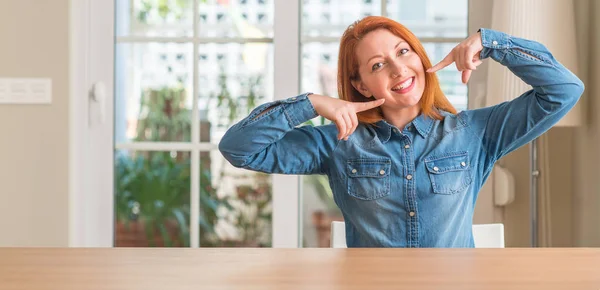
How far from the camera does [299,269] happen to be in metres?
0.98

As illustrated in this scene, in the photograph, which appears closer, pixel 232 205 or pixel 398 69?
pixel 398 69

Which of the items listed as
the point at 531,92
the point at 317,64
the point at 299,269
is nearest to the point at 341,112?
the point at 531,92

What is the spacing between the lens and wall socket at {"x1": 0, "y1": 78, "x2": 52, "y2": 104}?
119 inches

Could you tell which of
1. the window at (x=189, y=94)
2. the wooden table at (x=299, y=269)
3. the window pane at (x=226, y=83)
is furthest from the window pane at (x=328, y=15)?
the wooden table at (x=299, y=269)

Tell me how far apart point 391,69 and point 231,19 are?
60.3 inches

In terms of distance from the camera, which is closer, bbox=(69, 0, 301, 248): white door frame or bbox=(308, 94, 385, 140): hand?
bbox=(308, 94, 385, 140): hand

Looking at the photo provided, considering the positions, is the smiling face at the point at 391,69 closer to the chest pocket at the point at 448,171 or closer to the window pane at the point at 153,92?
the chest pocket at the point at 448,171

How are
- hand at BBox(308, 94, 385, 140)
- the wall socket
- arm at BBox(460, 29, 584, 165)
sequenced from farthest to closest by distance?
the wall socket → arm at BBox(460, 29, 584, 165) → hand at BBox(308, 94, 385, 140)

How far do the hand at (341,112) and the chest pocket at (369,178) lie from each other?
17cm

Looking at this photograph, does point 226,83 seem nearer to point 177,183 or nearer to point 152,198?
point 177,183

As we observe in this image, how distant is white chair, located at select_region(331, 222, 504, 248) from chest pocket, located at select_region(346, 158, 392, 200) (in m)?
0.11

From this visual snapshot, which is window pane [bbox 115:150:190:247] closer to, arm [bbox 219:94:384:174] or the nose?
arm [bbox 219:94:384:174]

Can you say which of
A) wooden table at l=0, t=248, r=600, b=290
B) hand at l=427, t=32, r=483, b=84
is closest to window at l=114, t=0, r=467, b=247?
hand at l=427, t=32, r=483, b=84

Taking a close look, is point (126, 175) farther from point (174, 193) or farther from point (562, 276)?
point (562, 276)
